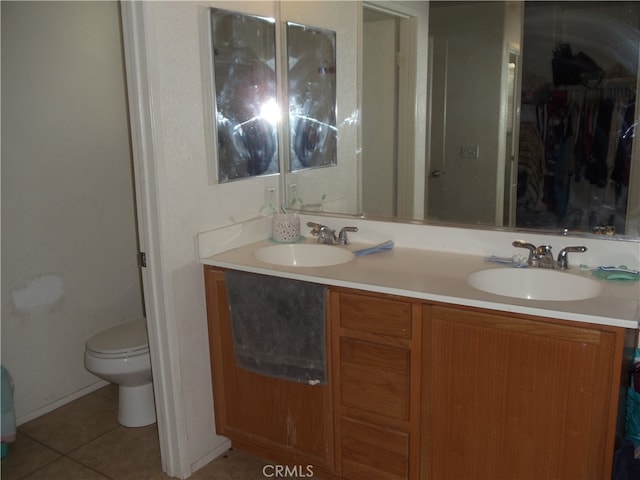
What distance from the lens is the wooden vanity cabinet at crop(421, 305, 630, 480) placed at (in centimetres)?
166

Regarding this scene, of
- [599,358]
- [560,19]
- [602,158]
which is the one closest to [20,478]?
[599,358]

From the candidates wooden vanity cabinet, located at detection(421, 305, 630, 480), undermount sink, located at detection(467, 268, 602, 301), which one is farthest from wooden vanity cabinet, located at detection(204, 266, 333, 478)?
undermount sink, located at detection(467, 268, 602, 301)

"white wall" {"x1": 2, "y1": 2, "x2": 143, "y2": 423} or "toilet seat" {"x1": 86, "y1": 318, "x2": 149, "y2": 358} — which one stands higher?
"white wall" {"x1": 2, "y1": 2, "x2": 143, "y2": 423}

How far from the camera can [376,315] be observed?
6.56 ft

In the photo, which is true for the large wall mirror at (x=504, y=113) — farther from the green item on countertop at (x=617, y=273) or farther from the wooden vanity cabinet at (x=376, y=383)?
the wooden vanity cabinet at (x=376, y=383)

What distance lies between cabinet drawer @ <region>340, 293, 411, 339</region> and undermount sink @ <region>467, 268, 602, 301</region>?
9.8 inches

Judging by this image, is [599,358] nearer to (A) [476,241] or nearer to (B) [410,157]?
(A) [476,241]

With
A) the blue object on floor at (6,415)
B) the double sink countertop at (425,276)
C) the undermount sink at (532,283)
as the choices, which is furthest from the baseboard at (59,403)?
the undermount sink at (532,283)

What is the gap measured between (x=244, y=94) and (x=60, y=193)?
1101 mm

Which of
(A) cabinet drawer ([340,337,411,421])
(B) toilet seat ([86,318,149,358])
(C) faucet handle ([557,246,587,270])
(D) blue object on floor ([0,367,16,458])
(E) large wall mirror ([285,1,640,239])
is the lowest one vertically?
(D) blue object on floor ([0,367,16,458])

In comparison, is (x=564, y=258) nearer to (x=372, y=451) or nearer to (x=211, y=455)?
(x=372, y=451)

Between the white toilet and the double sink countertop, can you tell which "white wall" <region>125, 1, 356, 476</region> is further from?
the white toilet

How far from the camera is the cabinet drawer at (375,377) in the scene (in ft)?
6.56

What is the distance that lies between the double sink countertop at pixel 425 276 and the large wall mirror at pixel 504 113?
202 millimetres
